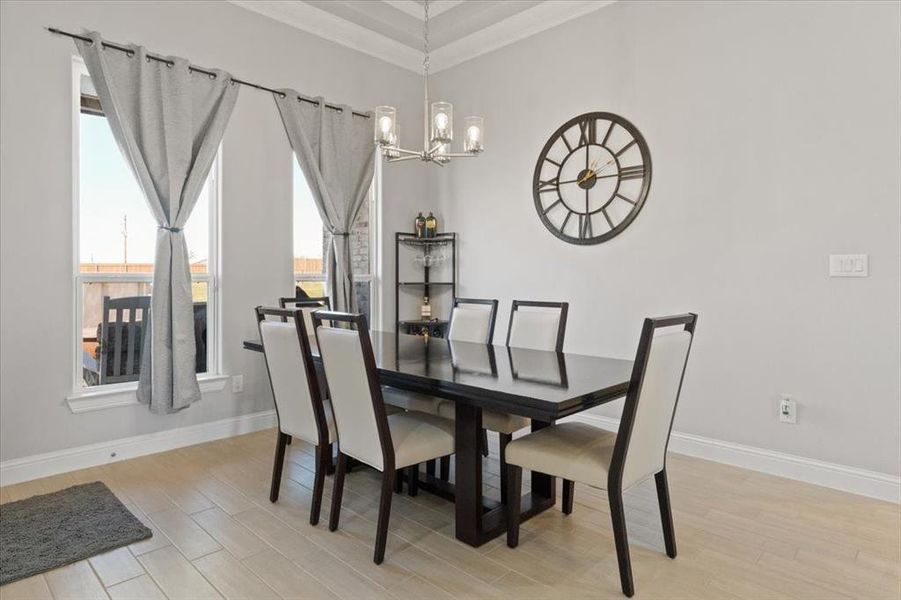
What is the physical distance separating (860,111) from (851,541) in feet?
6.98

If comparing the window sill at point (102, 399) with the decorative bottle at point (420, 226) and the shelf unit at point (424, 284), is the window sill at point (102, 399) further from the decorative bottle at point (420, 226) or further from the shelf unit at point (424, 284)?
the decorative bottle at point (420, 226)

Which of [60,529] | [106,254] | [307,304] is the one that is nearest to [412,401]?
[307,304]

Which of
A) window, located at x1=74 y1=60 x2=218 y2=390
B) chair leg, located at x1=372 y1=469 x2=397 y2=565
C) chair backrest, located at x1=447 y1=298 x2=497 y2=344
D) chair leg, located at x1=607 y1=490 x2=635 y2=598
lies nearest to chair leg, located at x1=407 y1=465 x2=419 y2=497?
chair leg, located at x1=372 y1=469 x2=397 y2=565

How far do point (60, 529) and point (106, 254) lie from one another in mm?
1650

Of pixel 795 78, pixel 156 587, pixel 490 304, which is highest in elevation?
pixel 795 78

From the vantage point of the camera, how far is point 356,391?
217cm

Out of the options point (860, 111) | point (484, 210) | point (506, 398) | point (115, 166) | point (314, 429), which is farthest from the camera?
point (484, 210)

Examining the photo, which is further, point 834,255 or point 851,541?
point 834,255

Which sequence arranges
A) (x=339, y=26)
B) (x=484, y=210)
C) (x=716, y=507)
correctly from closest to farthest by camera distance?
(x=716, y=507), (x=339, y=26), (x=484, y=210)

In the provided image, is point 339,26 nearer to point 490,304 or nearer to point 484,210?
point 484,210

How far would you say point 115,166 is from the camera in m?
3.36

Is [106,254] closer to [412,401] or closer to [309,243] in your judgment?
[309,243]

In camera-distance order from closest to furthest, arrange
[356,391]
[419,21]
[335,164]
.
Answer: [356,391] → [335,164] → [419,21]

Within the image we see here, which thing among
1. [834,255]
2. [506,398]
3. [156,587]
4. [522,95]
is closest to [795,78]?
[834,255]
